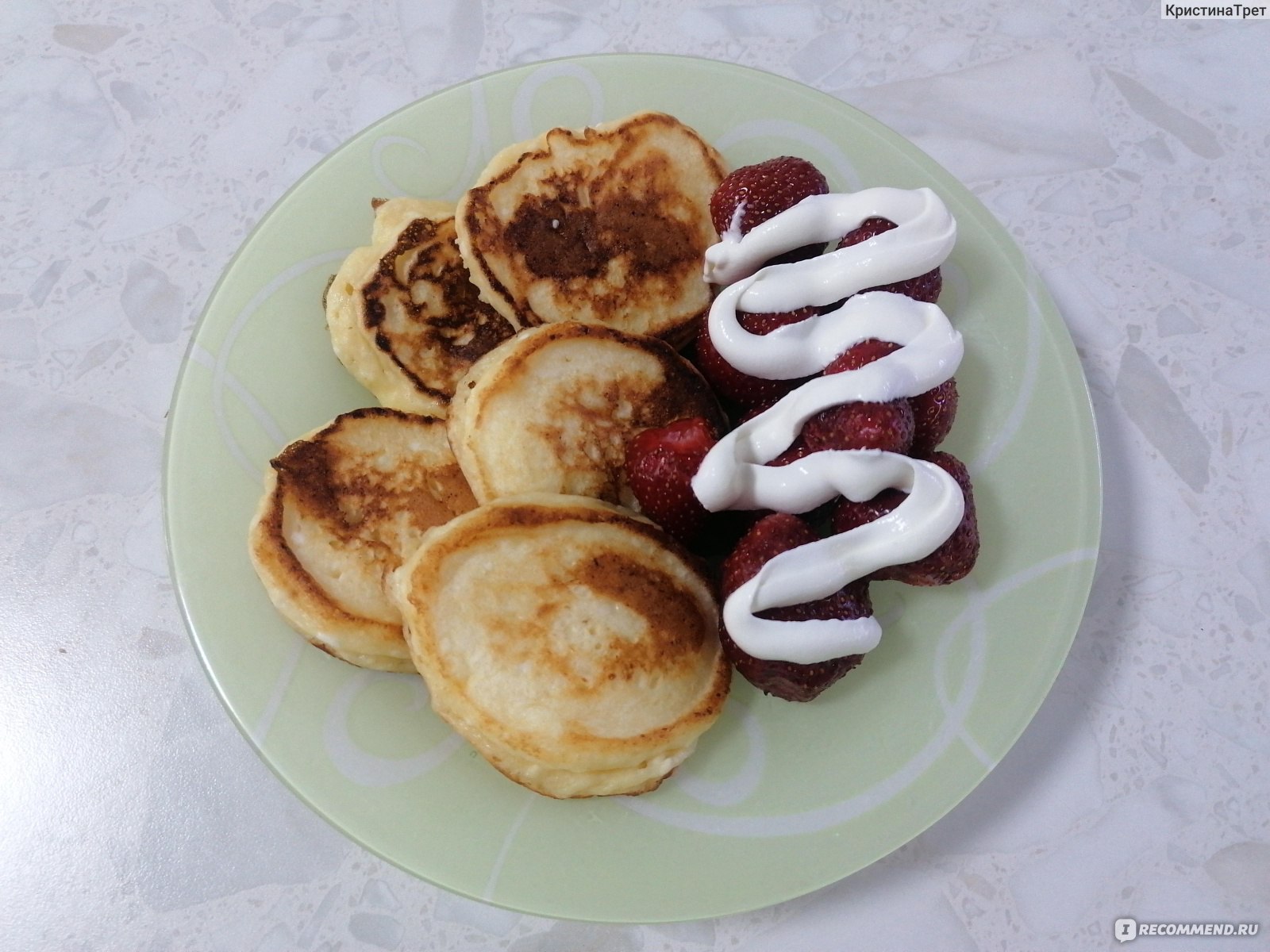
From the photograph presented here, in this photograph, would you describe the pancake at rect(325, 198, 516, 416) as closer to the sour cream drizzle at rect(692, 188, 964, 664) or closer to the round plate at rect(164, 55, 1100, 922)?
the round plate at rect(164, 55, 1100, 922)

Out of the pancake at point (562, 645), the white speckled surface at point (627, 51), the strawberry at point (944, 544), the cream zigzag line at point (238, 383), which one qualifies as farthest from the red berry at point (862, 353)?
the cream zigzag line at point (238, 383)

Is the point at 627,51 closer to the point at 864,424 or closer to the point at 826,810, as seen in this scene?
the point at 864,424

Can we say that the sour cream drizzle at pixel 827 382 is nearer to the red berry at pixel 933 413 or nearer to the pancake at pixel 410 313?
the red berry at pixel 933 413

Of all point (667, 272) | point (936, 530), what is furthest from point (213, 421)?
point (936, 530)

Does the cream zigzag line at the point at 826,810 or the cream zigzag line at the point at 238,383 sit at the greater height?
the cream zigzag line at the point at 238,383

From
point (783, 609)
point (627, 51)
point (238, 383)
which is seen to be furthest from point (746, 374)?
point (627, 51)

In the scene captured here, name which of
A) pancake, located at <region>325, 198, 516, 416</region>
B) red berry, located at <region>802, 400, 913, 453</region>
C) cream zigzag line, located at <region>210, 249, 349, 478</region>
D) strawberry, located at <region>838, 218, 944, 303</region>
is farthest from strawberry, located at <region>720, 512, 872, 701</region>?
cream zigzag line, located at <region>210, 249, 349, 478</region>
